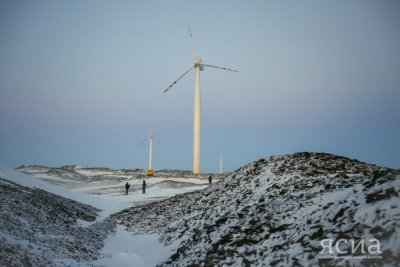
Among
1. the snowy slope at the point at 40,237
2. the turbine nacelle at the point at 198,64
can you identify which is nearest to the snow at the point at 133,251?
the snowy slope at the point at 40,237

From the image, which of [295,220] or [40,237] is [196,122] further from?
[295,220]

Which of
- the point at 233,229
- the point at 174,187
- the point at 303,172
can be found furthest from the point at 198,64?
the point at 233,229

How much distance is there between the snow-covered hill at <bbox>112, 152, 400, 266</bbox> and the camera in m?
8.95

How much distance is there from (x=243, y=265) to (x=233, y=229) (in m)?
3.57

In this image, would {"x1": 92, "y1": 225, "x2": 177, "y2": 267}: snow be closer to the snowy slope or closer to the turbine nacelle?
the snowy slope

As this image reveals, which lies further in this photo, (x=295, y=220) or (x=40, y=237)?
(x=40, y=237)

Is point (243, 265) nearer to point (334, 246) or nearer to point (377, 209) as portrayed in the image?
point (334, 246)

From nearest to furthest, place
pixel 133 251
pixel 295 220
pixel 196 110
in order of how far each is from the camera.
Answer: pixel 295 220 < pixel 133 251 < pixel 196 110

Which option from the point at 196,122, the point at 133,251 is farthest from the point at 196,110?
the point at 133,251

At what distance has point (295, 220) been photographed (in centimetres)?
1262

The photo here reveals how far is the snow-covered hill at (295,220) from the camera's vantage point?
895cm

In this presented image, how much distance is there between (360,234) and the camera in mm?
9141

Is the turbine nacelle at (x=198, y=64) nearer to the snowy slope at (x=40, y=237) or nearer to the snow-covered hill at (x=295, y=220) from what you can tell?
the snow-covered hill at (x=295, y=220)

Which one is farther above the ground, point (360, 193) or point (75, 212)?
point (360, 193)
